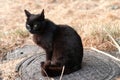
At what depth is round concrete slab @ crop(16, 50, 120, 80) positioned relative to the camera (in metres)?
4.01

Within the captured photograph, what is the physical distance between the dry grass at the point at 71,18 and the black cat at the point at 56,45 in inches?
43.3

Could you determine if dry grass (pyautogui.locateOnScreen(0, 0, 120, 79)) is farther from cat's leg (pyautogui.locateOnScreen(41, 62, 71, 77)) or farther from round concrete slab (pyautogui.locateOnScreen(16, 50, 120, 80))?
cat's leg (pyautogui.locateOnScreen(41, 62, 71, 77))

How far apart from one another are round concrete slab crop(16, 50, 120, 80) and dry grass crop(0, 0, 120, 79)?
57cm

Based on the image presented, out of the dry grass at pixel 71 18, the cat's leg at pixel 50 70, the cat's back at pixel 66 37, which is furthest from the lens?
the dry grass at pixel 71 18

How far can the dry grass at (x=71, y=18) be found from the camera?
18.0 ft

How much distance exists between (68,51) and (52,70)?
317 millimetres

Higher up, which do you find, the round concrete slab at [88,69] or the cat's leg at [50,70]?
the cat's leg at [50,70]

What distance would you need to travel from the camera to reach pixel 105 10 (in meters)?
7.62

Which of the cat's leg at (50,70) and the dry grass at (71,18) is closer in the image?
the cat's leg at (50,70)

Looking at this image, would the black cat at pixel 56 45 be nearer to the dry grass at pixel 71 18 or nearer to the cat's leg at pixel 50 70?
the cat's leg at pixel 50 70

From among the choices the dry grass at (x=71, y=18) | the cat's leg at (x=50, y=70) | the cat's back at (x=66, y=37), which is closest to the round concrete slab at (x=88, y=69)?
the cat's leg at (x=50, y=70)

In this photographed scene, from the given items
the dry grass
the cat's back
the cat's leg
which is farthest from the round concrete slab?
→ the dry grass

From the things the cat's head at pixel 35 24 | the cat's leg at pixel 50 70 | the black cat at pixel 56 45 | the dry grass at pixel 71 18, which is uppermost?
the cat's head at pixel 35 24

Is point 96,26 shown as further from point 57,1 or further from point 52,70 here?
point 57,1
